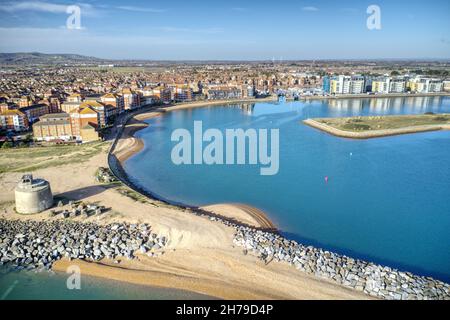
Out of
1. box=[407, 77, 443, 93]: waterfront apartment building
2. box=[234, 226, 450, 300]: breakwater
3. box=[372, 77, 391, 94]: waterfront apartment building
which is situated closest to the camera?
box=[234, 226, 450, 300]: breakwater

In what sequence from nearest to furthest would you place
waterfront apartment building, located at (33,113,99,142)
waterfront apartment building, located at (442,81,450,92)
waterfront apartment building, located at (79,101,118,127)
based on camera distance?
A: waterfront apartment building, located at (33,113,99,142)
waterfront apartment building, located at (79,101,118,127)
waterfront apartment building, located at (442,81,450,92)

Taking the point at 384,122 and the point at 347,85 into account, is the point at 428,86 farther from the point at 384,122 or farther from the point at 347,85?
the point at 384,122

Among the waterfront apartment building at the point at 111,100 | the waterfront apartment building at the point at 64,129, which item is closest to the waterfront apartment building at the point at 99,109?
the waterfront apartment building at the point at 64,129

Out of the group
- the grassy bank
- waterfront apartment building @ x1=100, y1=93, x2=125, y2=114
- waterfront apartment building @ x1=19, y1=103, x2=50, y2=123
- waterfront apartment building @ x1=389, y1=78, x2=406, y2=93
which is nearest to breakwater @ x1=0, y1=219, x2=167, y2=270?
waterfront apartment building @ x1=19, y1=103, x2=50, y2=123

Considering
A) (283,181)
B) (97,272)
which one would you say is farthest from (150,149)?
(97,272)

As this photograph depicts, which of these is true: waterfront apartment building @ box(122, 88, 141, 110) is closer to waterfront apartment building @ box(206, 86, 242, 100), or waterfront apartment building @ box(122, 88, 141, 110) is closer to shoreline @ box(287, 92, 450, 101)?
waterfront apartment building @ box(206, 86, 242, 100)

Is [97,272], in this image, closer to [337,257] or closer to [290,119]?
[337,257]
